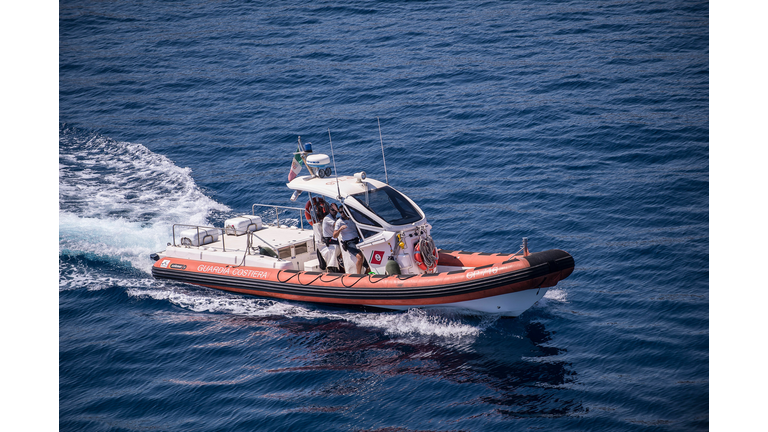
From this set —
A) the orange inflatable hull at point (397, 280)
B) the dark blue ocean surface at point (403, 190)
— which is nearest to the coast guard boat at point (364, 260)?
the orange inflatable hull at point (397, 280)

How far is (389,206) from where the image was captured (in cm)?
1359

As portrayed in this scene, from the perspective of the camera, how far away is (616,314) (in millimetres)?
12539

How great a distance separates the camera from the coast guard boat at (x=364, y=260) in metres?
12.2

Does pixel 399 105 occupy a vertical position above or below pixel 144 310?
above

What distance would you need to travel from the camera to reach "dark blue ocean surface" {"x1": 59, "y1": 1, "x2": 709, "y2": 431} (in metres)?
10.9

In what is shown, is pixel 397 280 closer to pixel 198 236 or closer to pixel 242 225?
pixel 242 225

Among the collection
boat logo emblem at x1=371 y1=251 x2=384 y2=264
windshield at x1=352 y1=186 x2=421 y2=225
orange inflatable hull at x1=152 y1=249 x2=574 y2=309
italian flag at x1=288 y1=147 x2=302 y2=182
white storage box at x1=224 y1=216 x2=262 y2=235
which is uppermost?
italian flag at x1=288 y1=147 x2=302 y2=182

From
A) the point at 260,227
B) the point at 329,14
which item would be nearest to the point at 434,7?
the point at 329,14

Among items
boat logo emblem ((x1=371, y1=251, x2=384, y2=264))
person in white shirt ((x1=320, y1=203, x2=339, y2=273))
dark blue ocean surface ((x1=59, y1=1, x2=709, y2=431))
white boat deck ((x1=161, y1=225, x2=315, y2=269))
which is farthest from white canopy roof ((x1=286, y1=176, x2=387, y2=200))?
dark blue ocean surface ((x1=59, y1=1, x2=709, y2=431))

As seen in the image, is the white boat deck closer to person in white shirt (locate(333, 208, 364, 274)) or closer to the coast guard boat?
the coast guard boat

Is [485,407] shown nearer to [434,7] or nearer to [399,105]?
[399,105]

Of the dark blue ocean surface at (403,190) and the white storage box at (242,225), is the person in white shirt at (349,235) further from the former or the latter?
the white storage box at (242,225)

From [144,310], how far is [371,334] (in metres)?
5.05

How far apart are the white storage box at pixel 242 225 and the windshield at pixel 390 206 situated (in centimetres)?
347
